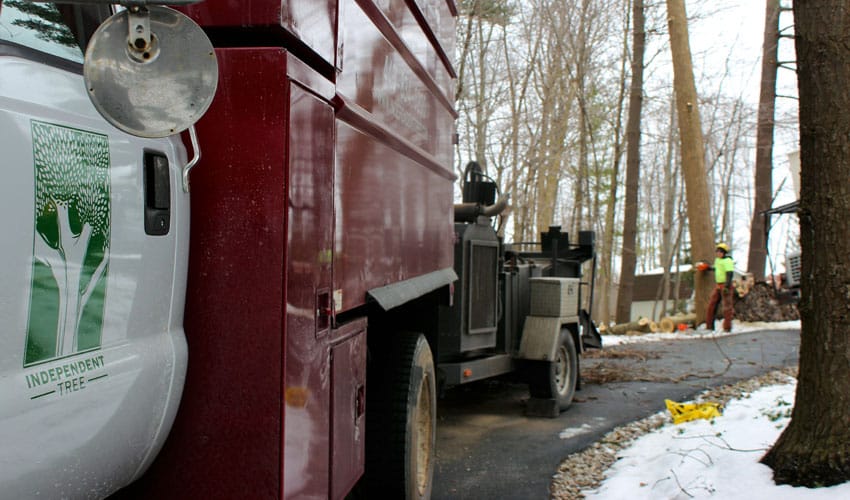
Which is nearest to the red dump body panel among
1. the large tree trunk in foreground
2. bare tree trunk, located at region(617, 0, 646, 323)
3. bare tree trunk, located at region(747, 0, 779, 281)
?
the large tree trunk in foreground

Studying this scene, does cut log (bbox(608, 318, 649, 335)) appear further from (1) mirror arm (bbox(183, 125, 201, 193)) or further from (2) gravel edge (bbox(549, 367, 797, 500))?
(1) mirror arm (bbox(183, 125, 201, 193))

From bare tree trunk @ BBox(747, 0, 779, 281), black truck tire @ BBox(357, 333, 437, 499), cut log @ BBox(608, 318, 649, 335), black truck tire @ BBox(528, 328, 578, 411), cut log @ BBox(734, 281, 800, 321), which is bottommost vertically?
cut log @ BBox(608, 318, 649, 335)

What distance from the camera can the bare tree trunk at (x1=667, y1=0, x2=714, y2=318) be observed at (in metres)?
18.0

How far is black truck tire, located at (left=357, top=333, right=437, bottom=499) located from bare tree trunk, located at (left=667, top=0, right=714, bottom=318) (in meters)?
15.3

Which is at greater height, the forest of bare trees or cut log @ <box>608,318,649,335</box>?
the forest of bare trees

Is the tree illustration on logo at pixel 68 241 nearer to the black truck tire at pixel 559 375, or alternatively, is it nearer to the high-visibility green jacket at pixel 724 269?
the black truck tire at pixel 559 375

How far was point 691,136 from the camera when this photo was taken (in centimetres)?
1806

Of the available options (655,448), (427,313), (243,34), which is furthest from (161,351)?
(655,448)

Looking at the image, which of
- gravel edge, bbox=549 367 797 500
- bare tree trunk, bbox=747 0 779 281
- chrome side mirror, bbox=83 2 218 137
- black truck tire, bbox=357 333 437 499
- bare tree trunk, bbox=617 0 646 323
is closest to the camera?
chrome side mirror, bbox=83 2 218 137

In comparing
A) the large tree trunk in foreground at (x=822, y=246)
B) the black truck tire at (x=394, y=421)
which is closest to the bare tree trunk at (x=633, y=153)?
the large tree trunk in foreground at (x=822, y=246)

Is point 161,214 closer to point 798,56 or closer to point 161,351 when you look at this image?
point 161,351

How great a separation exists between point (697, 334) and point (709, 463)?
39.6 feet

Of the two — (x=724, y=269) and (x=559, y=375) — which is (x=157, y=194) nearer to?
(x=559, y=375)

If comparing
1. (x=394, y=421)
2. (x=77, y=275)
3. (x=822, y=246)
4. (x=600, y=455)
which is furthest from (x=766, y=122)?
(x=77, y=275)
